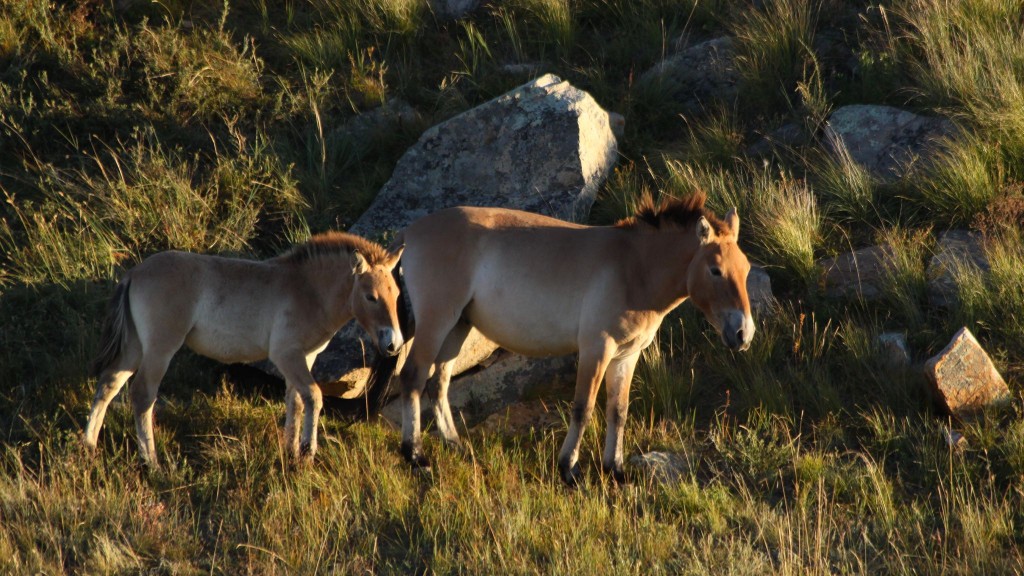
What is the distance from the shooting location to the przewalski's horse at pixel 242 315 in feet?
22.9

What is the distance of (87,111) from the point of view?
34.8ft

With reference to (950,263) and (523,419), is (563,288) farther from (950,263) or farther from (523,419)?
(950,263)

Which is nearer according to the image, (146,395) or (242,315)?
(146,395)

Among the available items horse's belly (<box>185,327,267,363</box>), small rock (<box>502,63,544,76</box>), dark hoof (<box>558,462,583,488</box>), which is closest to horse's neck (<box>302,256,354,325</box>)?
horse's belly (<box>185,327,267,363</box>)

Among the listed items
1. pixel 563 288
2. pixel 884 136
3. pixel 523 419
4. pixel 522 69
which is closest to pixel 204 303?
pixel 563 288

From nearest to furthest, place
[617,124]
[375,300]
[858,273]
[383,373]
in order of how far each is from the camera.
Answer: [375,300] < [383,373] < [858,273] < [617,124]

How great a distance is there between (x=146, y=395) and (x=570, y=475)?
299cm

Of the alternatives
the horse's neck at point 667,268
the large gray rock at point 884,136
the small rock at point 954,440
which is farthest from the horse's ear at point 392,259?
A: the large gray rock at point 884,136

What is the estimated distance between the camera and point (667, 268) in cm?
715

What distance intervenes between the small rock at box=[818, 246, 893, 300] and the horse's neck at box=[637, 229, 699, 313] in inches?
89.6

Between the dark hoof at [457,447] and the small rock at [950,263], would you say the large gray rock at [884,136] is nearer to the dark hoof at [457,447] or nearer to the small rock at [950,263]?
the small rock at [950,263]

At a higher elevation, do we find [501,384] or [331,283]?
[331,283]

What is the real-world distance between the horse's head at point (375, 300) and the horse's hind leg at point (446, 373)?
0.84m

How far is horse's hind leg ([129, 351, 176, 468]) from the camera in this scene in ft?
22.9
